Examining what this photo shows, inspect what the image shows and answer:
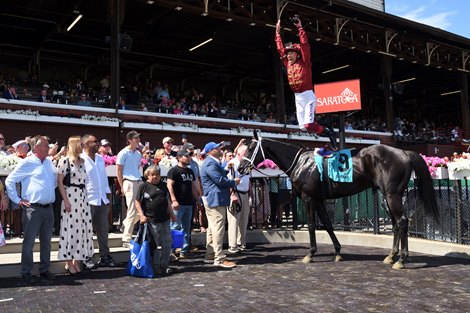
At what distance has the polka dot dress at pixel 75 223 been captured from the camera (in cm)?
650

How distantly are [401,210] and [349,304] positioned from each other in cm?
292

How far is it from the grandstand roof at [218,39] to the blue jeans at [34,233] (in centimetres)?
1213

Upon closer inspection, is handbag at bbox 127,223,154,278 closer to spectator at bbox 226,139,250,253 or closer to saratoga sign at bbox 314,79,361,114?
spectator at bbox 226,139,250,253

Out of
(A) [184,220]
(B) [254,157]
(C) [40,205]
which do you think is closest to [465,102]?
(B) [254,157]

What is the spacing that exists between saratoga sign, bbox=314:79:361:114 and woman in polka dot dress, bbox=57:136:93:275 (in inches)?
520

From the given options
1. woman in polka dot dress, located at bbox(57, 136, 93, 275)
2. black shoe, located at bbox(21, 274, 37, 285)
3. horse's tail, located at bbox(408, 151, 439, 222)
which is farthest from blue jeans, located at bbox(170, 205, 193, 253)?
horse's tail, located at bbox(408, 151, 439, 222)

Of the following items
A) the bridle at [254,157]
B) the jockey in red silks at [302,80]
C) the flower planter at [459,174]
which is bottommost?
the flower planter at [459,174]

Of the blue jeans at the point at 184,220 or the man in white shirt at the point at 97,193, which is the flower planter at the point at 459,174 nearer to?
the blue jeans at the point at 184,220

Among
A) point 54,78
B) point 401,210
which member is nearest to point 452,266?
point 401,210

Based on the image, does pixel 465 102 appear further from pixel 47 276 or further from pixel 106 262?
pixel 47 276

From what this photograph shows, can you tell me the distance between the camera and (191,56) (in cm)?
2689

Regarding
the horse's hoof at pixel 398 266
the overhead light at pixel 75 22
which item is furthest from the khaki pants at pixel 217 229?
the overhead light at pixel 75 22

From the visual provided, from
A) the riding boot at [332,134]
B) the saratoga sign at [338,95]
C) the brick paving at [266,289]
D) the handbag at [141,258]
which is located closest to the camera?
the brick paving at [266,289]

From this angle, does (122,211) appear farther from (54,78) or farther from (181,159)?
(54,78)
